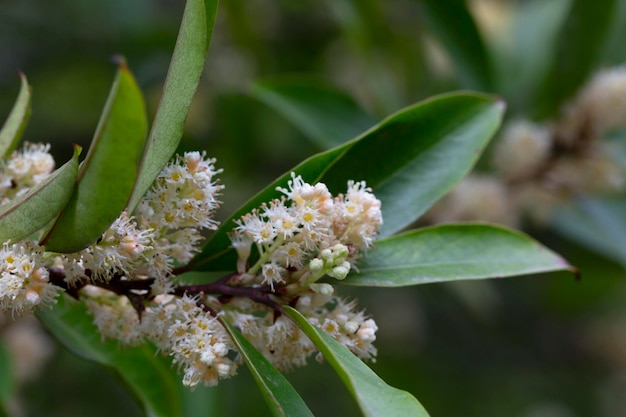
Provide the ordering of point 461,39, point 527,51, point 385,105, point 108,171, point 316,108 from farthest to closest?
1. point 527,51
2. point 385,105
3. point 461,39
4. point 316,108
5. point 108,171

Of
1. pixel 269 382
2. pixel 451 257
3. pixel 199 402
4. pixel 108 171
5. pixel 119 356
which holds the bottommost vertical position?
pixel 199 402

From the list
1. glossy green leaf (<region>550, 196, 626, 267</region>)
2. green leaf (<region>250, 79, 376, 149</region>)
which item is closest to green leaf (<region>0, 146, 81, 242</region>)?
green leaf (<region>250, 79, 376, 149</region>)

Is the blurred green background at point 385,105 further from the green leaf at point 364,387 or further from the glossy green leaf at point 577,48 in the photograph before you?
the green leaf at point 364,387

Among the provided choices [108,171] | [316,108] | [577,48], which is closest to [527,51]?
[577,48]

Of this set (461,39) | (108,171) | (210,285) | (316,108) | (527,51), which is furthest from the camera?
(527,51)

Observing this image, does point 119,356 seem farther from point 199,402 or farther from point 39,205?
point 199,402

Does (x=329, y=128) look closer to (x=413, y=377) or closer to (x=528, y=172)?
(x=528, y=172)
